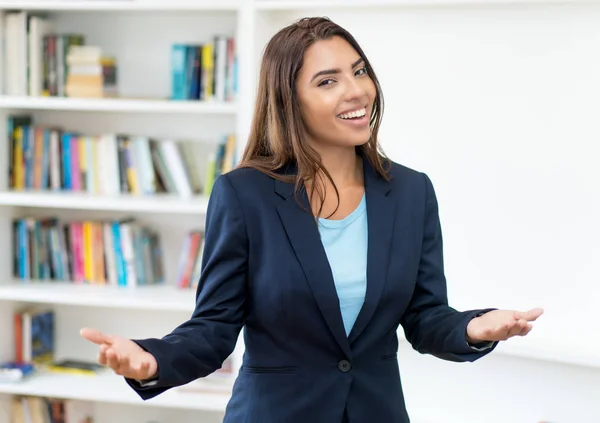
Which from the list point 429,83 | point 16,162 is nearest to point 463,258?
point 429,83

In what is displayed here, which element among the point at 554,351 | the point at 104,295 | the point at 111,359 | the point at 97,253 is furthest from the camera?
the point at 97,253

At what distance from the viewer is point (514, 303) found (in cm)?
307

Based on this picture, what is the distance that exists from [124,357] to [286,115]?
0.62 meters

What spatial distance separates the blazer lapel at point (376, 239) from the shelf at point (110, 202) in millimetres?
1531

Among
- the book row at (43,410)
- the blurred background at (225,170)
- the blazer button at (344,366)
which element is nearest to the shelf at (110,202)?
the blurred background at (225,170)

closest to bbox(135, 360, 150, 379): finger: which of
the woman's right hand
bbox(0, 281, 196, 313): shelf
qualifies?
the woman's right hand

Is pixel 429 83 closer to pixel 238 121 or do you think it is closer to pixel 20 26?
pixel 238 121

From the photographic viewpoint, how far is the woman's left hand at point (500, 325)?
1.59 metres

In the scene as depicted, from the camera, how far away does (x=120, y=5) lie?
10.9ft

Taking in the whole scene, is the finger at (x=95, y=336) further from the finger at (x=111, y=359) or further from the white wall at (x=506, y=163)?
the white wall at (x=506, y=163)

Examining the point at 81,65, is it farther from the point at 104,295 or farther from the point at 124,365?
the point at 124,365

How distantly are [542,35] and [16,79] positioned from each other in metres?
1.99

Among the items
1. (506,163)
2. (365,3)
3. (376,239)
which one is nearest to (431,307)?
(376,239)

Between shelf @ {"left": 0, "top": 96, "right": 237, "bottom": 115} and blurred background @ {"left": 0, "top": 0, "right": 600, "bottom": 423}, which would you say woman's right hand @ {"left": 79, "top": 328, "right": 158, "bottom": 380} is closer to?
blurred background @ {"left": 0, "top": 0, "right": 600, "bottom": 423}
